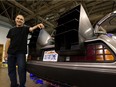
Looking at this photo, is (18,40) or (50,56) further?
(18,40)

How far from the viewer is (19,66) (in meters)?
1.70

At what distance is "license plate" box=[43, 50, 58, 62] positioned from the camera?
4.73ft

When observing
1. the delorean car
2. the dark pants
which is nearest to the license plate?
the delorean car

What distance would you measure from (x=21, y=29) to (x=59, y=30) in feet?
2.41

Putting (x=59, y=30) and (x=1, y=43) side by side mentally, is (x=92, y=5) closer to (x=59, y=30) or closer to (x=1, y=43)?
(x=59, y=30)

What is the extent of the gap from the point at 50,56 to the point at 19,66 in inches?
19.6

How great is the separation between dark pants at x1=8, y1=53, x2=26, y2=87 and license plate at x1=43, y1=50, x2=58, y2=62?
0.35 metres

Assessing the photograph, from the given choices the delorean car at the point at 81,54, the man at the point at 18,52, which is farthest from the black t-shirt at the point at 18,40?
the delorean car at the point at 81,54

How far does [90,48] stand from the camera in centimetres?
110

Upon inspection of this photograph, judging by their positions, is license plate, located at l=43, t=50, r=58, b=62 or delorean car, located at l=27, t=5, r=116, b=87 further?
license plate, located at l=43, t=50, r=58, b=62

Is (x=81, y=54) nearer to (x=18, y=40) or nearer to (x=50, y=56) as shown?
(x=50, y=56)

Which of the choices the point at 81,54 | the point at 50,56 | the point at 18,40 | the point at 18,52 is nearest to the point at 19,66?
the point at 18,52

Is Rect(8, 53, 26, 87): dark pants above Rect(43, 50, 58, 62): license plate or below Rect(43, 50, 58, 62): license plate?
below

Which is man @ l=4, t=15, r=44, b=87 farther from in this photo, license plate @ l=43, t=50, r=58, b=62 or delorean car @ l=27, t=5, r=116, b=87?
license plate @ l=43, t=50, r=58, b=62
